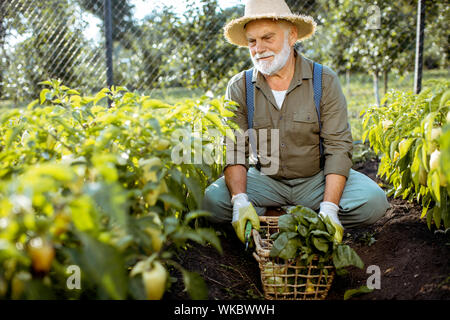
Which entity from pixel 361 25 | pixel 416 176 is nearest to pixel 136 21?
pixel 361 25

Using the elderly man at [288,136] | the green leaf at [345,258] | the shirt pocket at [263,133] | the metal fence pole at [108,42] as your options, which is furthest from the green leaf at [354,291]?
the metal fence pole at [108,42]

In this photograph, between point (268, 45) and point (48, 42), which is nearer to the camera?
point (268, 45)

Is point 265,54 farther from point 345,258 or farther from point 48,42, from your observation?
point 48,42

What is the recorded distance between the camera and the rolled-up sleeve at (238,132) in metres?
2.54

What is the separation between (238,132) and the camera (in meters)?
2.60

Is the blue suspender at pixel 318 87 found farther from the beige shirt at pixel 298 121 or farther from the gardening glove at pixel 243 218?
the gardening glove at pixel 243 218

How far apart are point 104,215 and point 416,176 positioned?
1181 mm

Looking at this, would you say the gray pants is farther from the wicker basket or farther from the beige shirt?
the wicker basket

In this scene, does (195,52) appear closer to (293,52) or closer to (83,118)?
(293,52)

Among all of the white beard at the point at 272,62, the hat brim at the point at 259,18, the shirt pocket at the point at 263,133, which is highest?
the hat brim at the point at 259,18

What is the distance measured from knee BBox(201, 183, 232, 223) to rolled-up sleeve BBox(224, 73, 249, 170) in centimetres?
17

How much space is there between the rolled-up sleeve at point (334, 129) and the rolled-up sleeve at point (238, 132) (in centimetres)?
44

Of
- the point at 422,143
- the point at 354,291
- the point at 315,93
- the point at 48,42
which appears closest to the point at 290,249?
the point at 354,291

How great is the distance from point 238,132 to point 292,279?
3.13 feet
